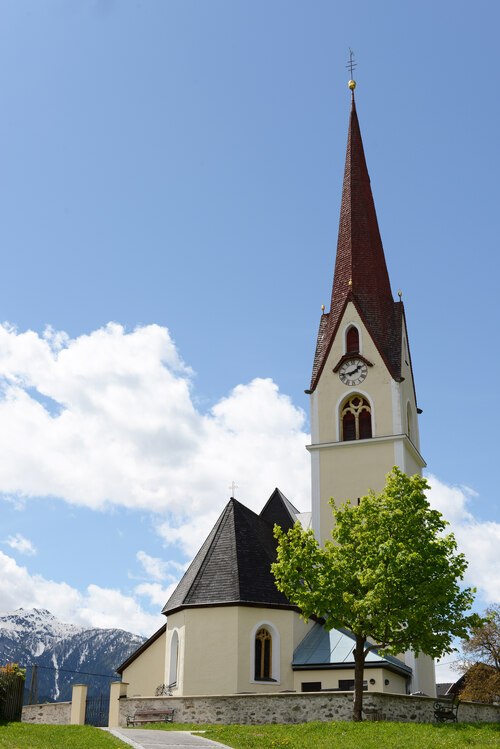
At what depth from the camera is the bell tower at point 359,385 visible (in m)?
43.1

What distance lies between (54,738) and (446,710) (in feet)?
45.4

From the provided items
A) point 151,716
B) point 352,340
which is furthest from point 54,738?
point 352,340

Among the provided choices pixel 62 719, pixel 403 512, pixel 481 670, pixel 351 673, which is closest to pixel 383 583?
pixel 403 512

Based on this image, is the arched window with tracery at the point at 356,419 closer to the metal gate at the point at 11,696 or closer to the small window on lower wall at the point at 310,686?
the small window on lower wall at the point at 310,686

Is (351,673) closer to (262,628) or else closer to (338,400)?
(262,628)

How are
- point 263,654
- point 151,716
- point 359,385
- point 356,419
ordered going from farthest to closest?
1. point 359,385
2. point 356,419
3. point 263,654
4. point 151,716

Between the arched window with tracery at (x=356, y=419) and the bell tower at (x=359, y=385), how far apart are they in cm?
5

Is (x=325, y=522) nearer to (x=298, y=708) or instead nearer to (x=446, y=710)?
(x=446, y=710)

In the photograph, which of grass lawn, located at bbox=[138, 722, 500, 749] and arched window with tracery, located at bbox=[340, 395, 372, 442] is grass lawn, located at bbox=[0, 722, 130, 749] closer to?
grass lawn, located at bbox=[138, 722, 500, 749]

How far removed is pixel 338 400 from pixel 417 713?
19.5 meters

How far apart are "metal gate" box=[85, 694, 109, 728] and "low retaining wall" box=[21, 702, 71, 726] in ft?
11.9

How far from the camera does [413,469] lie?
44.6 m

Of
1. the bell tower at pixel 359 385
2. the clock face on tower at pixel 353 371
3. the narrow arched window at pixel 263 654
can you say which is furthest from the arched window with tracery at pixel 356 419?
the narrow arched window at pixel 263 654

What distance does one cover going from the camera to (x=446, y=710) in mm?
29266
